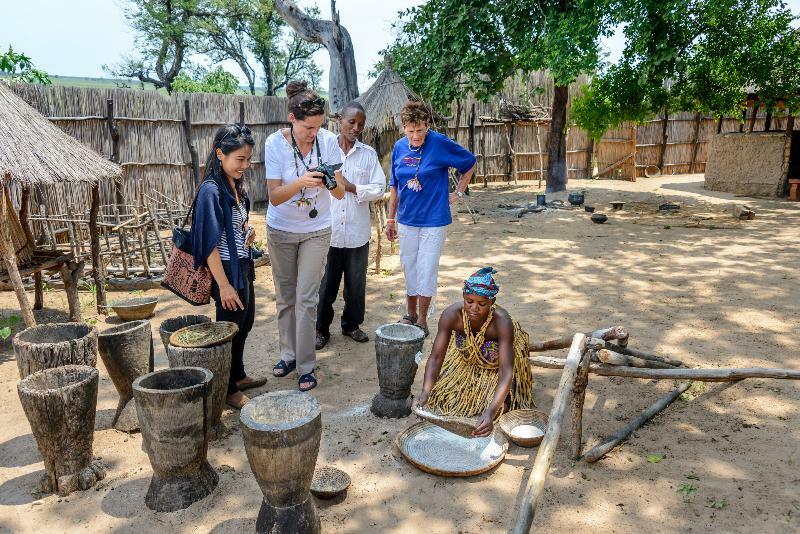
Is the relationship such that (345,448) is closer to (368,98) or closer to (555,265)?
(555,265)

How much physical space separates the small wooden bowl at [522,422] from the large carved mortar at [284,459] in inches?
46.5

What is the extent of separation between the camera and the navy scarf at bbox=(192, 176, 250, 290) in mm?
3076

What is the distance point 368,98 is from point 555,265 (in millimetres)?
4895

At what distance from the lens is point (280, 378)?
4055 mm

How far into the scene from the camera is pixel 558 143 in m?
12.6

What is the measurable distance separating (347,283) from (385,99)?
20.2 feet

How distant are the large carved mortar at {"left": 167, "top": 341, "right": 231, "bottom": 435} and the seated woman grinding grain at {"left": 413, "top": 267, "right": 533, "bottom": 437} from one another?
1100mm

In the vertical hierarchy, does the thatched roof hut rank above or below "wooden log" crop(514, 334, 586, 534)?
above

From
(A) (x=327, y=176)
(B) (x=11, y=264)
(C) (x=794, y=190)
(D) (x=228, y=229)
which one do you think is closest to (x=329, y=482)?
(D) (x=228, y=229)

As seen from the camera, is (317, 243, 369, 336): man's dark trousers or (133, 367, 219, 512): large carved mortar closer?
(133, 367, 219, 512): large carved mortar

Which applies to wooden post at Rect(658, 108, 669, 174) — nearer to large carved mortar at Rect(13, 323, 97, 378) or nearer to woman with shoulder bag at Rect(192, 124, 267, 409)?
woman with shoulder bag at Rect(192, 124, 267, 409)

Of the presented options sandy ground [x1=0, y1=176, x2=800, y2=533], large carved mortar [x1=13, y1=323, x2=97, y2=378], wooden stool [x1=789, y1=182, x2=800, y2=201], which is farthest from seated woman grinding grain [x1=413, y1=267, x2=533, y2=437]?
wooden stool [x1=789, y1=182, x2=800, y2=201]

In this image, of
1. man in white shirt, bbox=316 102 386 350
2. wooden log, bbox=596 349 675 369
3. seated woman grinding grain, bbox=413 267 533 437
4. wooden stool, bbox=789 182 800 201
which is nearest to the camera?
wooden log, bbox=596 349 675 369

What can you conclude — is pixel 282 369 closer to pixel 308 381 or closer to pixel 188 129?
pixel 308 381
